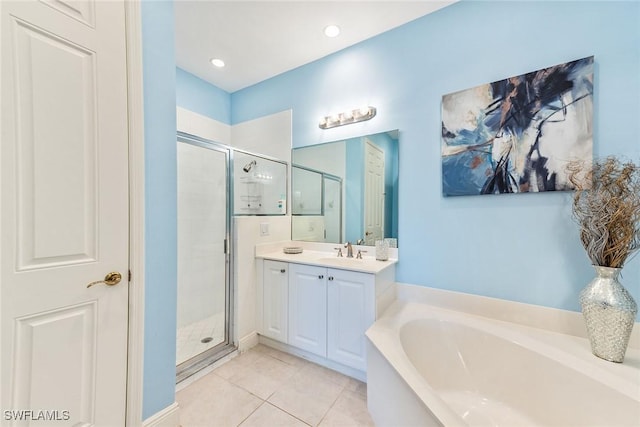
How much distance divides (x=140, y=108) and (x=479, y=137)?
2136 millimetres

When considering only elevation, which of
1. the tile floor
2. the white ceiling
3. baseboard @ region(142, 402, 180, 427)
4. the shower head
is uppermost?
the white ceiling

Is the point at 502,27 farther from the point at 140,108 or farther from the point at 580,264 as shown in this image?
the point at 140,108

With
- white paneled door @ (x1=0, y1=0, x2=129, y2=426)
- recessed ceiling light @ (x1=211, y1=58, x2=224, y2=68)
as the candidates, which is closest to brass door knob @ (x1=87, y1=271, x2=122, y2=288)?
white paneled door @ (x1=0, y1=0, x2=129, y2=426)

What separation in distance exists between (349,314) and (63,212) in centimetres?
171

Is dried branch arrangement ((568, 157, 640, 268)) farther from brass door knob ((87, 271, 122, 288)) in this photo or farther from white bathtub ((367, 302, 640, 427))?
brass door knob ((87, 271, 122, 288))

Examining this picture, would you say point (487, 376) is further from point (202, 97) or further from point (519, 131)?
point (202, 97)

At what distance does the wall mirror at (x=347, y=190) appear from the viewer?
2041 millimetres

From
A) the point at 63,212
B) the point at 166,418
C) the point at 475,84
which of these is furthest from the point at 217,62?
the point at 166,418

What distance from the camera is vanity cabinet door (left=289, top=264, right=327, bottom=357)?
6.15 feet

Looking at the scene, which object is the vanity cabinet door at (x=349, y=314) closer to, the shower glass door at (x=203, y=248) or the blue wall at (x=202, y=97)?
the shower glass door at (x=203, y=248)

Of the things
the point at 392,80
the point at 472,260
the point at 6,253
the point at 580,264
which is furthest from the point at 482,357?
the point at 6,253

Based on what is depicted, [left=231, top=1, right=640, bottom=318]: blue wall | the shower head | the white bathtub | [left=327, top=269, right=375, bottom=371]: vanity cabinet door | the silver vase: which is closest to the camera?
the white bathtub

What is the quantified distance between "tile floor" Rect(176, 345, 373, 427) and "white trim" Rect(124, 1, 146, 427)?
44cm

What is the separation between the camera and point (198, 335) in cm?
219
